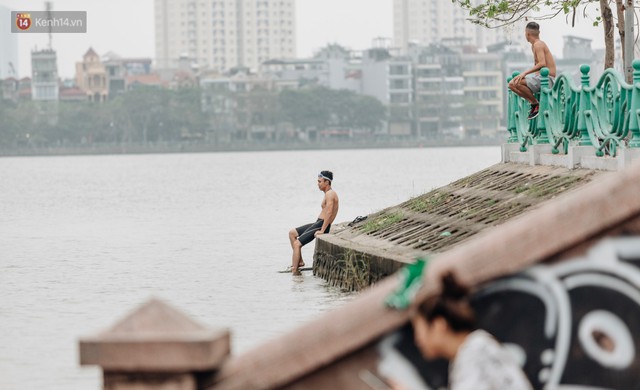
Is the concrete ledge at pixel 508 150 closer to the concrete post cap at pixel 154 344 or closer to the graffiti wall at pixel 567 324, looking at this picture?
the graffiti wall at pixel 567 324

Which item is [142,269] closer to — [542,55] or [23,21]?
[542,55]

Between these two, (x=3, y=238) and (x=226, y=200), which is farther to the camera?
(x=226, y=200)

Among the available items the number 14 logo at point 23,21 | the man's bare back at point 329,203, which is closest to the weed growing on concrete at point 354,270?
the man's bare back at point 329,203

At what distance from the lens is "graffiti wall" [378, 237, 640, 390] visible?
5.67 metres

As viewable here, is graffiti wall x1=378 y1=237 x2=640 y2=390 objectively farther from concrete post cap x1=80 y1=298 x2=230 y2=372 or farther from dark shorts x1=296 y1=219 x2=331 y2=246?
dark shorts x1=296 y1=219 x2=331 y2=246

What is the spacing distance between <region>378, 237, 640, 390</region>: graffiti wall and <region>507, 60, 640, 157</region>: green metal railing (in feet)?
24.6

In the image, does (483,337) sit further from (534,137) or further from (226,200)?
(226,200)

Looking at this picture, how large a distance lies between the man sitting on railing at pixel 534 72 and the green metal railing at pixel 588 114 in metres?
0.13

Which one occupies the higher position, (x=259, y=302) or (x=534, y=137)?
(x=534, y=137)

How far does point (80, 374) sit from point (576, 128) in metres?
6.24

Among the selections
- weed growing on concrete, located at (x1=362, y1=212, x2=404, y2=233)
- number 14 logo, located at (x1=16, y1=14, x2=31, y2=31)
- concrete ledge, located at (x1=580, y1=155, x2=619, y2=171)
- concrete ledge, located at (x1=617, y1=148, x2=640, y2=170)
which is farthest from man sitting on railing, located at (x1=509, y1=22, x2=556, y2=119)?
number 14 logo, located at (x1=16, y1=14, x2=31, y2=31)

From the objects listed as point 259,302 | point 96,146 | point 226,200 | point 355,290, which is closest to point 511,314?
point 355,290

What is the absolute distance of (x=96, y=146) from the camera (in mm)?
199375

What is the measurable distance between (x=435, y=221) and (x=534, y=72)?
226 cm
